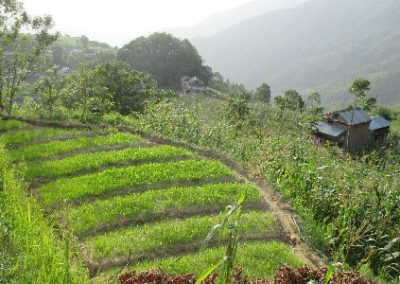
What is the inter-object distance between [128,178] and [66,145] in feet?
15.0

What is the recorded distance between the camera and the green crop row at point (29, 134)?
21016mm

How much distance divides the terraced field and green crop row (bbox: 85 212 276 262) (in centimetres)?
3

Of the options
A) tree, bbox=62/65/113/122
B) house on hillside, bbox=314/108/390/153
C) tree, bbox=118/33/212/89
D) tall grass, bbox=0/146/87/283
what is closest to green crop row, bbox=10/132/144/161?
tree, bbox=62/65/113/122

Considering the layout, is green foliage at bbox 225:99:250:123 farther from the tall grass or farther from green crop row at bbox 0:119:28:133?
the tall grass

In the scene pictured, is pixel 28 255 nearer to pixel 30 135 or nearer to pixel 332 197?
pixel 332 197

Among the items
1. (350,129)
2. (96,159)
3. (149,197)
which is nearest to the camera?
(149,197)

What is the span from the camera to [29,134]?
21.8 metres

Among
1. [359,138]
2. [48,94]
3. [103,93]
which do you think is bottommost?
[359,138]

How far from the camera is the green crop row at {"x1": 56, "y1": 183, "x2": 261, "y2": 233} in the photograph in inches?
582

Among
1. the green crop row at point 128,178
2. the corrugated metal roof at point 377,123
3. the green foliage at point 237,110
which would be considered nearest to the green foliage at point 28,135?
the green crop row at point 128,178

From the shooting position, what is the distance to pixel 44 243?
30.1ft

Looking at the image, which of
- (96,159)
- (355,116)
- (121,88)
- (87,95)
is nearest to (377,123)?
(355,116)

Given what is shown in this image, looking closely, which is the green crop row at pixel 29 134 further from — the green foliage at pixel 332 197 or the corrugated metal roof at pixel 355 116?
the corrugated metal roof at pixel 355 116

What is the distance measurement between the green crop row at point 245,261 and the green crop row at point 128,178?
4951mm
